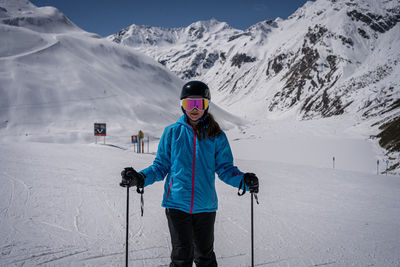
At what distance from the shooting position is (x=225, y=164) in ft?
8.62

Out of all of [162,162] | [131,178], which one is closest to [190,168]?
[162,162]

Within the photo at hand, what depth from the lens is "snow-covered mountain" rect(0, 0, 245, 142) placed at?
31203mm

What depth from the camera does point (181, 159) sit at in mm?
2488

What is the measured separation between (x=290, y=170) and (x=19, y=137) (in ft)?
99.2

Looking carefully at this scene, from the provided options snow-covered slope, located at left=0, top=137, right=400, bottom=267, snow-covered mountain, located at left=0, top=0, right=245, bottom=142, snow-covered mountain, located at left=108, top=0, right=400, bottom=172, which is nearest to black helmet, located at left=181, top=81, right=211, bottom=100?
snow-covered slope, located at left=0, top=137, right=400, bottom=267

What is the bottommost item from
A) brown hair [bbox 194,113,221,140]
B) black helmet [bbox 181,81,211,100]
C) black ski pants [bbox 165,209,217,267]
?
black ski pants [bbox 165,209,217,267]

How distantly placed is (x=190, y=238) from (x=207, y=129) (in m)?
1.11

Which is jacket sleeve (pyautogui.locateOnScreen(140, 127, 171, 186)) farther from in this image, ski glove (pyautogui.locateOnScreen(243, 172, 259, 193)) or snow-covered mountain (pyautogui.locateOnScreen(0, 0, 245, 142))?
snow-covered mountain (pyautogui.locateOnScreen(0, 0, 245, 142))

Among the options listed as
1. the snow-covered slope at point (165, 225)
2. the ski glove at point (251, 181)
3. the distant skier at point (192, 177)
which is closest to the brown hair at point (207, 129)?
the distant skier at point (192, 177)

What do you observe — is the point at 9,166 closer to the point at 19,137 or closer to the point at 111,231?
the point at 111,231

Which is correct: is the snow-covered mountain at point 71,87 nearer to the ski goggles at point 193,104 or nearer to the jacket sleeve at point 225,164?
the ski goggles at point 193,104

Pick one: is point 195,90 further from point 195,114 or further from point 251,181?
point 251,181

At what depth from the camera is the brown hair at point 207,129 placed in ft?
8.33

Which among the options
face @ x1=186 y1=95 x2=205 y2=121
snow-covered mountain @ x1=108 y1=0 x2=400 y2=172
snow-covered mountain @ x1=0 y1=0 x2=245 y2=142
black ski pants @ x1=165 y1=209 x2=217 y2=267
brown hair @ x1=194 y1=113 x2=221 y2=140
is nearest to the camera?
black ski pants @ x1=165 y1=209 x2=217 y2=267
